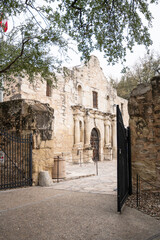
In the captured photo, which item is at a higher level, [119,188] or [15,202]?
[119,188]

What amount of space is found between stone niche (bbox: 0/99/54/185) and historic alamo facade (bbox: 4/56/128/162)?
404cm

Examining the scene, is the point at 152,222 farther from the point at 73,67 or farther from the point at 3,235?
the point at 73,67

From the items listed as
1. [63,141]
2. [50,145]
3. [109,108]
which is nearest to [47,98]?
[63,141]

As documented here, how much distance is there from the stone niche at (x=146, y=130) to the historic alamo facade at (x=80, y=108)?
7300 mm

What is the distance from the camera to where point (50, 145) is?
7.43 m

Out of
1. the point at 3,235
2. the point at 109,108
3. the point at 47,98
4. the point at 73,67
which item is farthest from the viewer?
the point at 109,108

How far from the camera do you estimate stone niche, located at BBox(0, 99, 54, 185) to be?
6.96 m

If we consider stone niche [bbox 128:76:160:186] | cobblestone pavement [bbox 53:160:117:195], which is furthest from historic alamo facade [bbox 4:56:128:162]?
stone niche [bbox 128:76:160:186]

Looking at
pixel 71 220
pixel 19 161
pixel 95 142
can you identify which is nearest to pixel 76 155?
pixel 95 142

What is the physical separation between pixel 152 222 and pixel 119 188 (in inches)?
28.6

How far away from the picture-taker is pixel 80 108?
51.3ft

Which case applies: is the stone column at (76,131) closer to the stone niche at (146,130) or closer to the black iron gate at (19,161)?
the black iron gate at (19,161)

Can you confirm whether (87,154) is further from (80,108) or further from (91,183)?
(91,183)

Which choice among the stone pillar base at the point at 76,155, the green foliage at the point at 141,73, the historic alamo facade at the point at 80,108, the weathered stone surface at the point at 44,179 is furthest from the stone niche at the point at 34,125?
the green foliage at the point at 141,73
